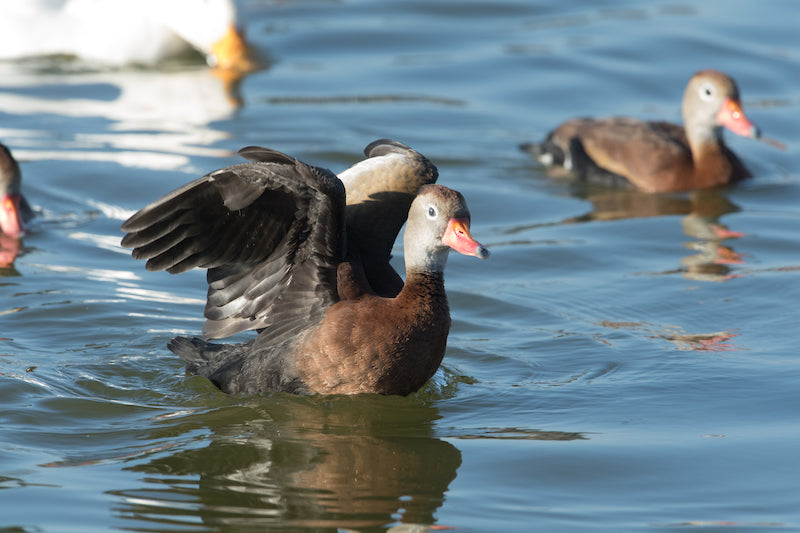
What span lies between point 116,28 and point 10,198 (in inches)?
191

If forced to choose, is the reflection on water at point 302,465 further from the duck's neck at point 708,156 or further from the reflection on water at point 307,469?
the duck's neck at point 708,156

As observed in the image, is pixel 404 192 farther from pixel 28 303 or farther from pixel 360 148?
pixel 360 148

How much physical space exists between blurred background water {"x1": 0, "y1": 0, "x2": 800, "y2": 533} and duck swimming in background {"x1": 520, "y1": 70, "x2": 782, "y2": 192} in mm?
216

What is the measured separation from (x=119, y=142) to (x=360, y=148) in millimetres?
A: 2165

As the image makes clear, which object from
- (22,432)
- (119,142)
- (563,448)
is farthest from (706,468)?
(119,142)

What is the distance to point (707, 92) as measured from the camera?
10.3 meters

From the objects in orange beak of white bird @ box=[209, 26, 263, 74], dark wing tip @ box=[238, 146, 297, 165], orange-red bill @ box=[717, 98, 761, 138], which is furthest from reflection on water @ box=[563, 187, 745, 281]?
orange beak of white bird @ box=[209, 26, 263, 74]

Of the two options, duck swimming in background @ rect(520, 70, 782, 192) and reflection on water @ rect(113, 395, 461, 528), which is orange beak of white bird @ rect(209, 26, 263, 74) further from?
reflection on water @ rect(113, 395, 461, 528)

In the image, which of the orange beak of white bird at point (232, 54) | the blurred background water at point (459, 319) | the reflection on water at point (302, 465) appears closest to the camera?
the reflection on water at point (302, 465)

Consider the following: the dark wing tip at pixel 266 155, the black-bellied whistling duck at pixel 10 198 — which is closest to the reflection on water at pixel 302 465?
the dark wing tip at pixel 266 155

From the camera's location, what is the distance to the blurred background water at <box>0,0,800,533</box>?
498 centimetres

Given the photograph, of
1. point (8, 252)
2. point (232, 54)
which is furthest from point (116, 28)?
point (8, 252)

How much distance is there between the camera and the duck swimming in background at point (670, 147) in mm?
10141

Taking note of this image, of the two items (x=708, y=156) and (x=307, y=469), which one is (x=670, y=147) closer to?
(x=708, y=156)
